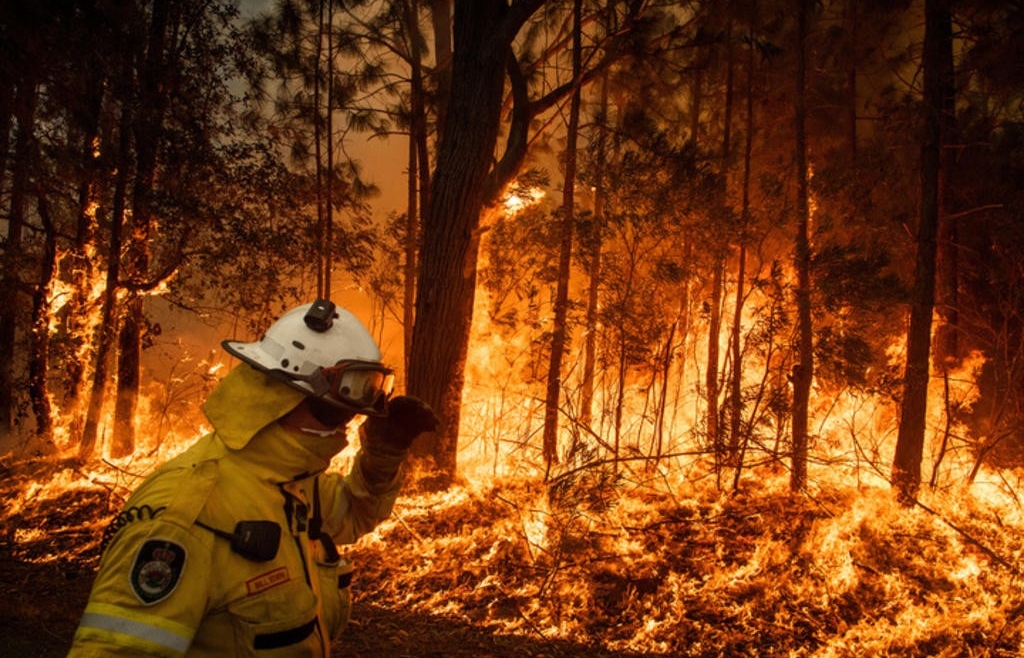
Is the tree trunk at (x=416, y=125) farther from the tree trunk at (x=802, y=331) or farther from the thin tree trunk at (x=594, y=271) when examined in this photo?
the tree trunk at (x=802, y=331)

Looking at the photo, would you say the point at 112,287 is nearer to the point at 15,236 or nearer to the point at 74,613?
the point at 15,236

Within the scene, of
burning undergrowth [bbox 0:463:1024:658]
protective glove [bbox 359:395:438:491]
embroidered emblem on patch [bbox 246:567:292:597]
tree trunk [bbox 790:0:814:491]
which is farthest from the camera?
tree trunk [bbox 790:0:814:491]

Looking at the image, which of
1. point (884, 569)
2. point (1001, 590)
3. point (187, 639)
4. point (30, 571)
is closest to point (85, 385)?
point (30, 571)

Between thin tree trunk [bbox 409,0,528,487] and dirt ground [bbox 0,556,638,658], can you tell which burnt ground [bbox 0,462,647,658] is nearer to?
dirt ground [bbox 0,556,638,658]

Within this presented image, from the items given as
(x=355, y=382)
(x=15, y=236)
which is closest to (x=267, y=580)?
(x=355, y=382)

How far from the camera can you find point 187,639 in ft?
4.52

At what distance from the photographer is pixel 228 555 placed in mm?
1546

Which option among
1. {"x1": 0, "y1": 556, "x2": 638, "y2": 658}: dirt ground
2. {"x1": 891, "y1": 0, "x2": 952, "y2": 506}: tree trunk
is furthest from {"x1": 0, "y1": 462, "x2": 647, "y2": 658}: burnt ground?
{"x1": 891, "y1": 0, "x2": 952, "y2": 506}: tree trunk

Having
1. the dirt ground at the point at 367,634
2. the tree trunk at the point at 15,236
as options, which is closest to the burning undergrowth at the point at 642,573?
the dirt ground at the point at 367,634

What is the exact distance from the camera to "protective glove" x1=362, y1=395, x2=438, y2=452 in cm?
237

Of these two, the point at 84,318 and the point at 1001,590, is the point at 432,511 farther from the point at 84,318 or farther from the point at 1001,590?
the point at 84,318

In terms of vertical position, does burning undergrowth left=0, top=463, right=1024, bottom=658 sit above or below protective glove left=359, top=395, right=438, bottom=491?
below

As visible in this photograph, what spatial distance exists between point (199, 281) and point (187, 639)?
34.7ft

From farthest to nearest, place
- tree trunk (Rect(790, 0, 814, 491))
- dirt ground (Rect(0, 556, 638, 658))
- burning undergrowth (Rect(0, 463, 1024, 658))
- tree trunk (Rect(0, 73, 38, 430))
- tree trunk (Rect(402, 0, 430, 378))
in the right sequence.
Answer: tree trunk (Rect(402, 0, 430, 378)), tree trunk (Rect(0, 73, 38, 430)), tree trunk (Rect(790, 0, 814, 491)), burning undergrowth (Rect(0, 463, 1024, 658)), dirt ground (Rect(0, 556, 638, 658))
